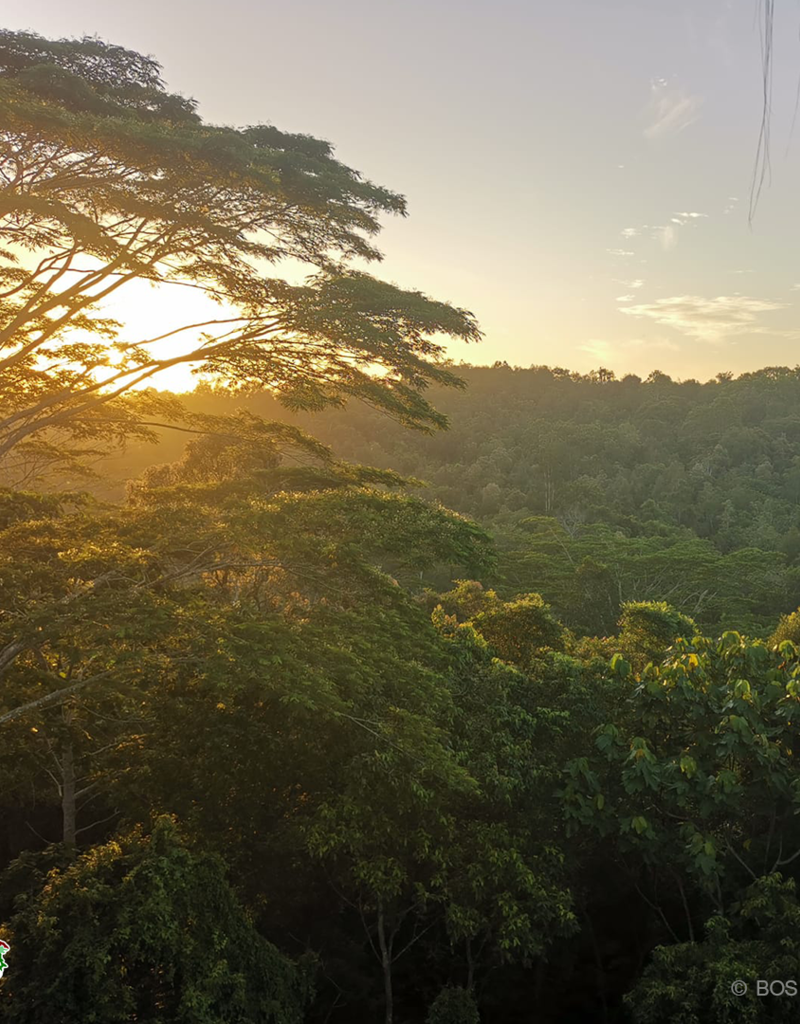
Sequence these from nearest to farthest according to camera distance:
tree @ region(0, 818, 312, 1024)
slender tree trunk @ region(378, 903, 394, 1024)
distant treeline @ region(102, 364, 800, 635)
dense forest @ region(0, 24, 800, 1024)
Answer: tree @ region(0, 818, 312, 1024), dense forest @ region(0, 24, 800, 1024), slender tree trunk @ region(378, 903, 394, 1024), distant treeline @ region(102, 364, 800, 635)

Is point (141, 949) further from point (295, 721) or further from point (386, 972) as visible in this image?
point (386, 972)

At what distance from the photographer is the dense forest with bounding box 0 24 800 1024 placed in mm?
5742

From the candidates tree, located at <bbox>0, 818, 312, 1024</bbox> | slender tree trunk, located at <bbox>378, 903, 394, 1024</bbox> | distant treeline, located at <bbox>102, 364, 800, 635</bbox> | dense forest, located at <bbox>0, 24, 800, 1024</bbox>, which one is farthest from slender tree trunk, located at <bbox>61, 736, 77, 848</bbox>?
distant treeline, located at <bbox>102, 364, 800, 635</bbox>

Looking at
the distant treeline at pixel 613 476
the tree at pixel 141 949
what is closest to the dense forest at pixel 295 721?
the tree at pixel 141 949

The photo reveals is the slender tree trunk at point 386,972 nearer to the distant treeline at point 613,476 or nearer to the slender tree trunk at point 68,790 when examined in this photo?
the slender tree trunk at point 68,790

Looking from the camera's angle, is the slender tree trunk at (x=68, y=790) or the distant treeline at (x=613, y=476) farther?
the distant treeline at (x=613, y=476)

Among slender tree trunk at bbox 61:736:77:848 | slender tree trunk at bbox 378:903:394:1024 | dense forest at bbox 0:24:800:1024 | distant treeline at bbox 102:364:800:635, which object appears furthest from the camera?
distant treeline at bbox 102:364:800:635

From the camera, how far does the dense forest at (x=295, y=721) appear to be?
5742 millimetres

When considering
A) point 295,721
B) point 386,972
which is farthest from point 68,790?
point 386,972

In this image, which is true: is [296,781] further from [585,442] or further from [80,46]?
[585,442]

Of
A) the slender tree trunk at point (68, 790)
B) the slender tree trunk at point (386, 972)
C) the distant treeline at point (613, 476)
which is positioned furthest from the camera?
the distant treeline at point (613, 476)

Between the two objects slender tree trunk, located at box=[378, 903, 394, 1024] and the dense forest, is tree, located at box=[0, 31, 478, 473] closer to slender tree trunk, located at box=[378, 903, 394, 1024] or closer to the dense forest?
the dense forest

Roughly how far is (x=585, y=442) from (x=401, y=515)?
50624mm

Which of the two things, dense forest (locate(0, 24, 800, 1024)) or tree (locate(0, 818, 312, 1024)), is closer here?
tree (locate(0, 818, 312, 1024))
